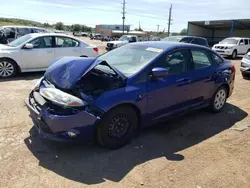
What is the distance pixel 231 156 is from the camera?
376 cm

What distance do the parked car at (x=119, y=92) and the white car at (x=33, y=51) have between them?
4.50 metres

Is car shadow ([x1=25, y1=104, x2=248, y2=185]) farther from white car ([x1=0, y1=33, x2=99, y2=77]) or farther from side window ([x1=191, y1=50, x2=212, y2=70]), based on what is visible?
white car ([x1=0, y1=33, x2=99, y2=77])

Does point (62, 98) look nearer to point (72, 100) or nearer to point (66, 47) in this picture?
point (72, 100)

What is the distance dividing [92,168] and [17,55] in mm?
6181

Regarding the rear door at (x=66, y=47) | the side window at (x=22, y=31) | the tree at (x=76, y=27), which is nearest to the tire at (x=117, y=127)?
the rear door at (x=66, y=47)

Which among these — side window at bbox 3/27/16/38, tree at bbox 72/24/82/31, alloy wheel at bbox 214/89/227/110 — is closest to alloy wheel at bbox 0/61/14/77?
alloy wheel at bbox 214/89/227/110

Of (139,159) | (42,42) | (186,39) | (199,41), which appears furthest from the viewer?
(199,41)

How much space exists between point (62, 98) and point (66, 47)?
244 inches

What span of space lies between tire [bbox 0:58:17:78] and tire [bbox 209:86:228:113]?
6.32 meters

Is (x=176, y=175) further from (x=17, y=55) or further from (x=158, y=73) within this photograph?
(x=17, y=55)

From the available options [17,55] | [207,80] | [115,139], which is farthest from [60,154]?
[17,55]

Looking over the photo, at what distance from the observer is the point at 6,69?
803cm

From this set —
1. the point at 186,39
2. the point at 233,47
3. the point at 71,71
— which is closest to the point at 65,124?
the point at 71,71

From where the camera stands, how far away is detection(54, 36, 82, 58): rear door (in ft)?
29.1
